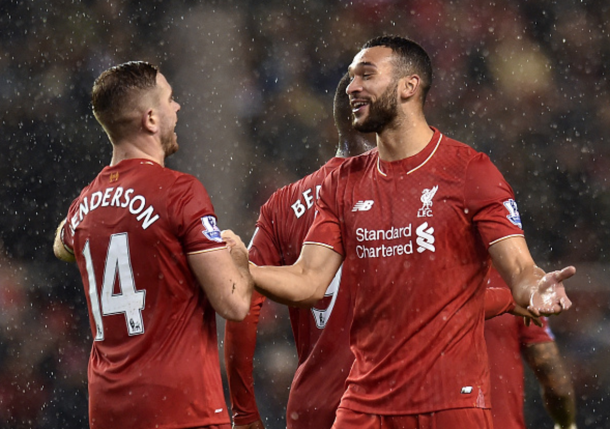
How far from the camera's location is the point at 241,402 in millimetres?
3809

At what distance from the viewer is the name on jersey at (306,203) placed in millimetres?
3545

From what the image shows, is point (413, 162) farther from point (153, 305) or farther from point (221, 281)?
point (153, 305)

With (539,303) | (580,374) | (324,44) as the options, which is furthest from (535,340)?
(324,44)

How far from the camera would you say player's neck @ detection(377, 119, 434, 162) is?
309cm

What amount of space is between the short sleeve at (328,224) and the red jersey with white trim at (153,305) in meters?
0.49

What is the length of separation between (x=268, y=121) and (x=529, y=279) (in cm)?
527

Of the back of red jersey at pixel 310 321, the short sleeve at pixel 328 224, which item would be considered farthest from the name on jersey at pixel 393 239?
the back of red jersey at pixel 310 321

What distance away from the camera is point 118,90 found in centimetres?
292

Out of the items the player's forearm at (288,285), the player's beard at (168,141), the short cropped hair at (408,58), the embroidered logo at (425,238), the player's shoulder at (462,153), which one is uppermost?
the short cropped hair at (408,58)

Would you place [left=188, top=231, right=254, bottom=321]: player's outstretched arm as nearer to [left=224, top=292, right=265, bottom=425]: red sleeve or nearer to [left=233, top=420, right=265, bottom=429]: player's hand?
[left=224, top=292, right=265, bottom=425]: red sleeve

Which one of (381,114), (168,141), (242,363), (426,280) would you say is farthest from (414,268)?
(242,363)

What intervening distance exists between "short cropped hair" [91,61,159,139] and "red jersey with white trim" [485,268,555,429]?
1776 mm

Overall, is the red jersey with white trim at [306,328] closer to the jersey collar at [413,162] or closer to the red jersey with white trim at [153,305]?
the jersey collar at [413,162]

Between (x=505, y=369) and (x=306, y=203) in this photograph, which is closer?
(x=306, y=203)
